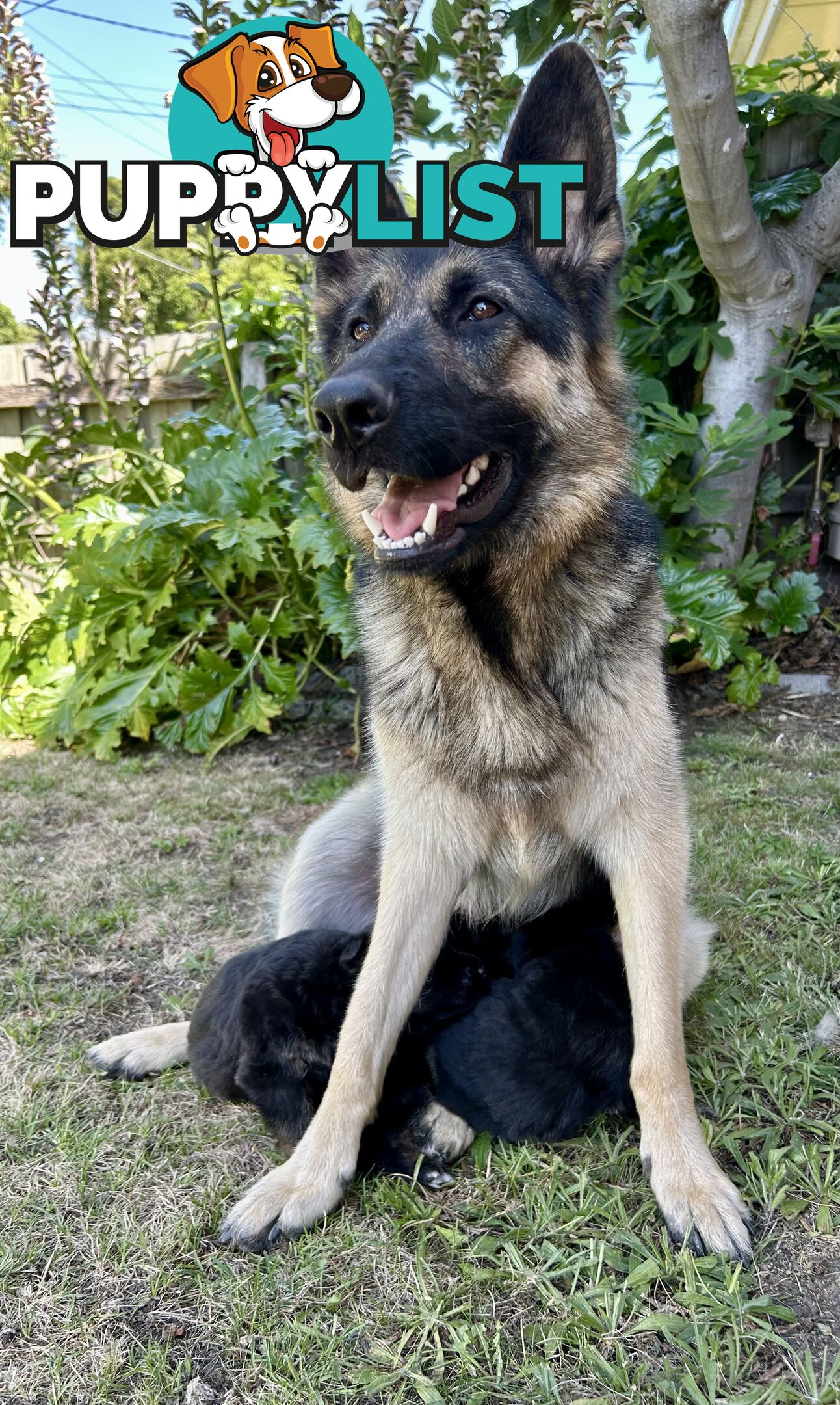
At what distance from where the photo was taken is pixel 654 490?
4656 mm

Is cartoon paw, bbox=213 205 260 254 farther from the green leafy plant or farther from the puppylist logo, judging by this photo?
the green leafy plant

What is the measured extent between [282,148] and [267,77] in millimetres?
543

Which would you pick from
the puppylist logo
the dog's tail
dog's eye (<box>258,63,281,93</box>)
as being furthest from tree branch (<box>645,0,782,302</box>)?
the dog's tail

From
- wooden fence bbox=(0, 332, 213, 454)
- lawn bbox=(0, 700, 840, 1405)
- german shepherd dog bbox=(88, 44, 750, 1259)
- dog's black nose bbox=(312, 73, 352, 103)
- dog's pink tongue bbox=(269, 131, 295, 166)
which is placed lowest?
lawn bbox=(0, 700, 840, 1405)

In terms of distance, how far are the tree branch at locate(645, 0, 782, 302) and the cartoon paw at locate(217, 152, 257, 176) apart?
2.02 m

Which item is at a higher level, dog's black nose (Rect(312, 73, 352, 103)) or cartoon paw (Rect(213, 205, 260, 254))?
dog's black nose (Rect(312, 73, 352, 103))

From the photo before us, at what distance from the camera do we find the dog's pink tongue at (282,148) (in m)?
4.43

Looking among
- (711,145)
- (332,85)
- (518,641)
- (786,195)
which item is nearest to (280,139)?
(332,85)

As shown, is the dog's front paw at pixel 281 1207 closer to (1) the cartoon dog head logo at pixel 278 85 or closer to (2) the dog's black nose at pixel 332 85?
(1) the cartoon dog head logo at pixel 278 85

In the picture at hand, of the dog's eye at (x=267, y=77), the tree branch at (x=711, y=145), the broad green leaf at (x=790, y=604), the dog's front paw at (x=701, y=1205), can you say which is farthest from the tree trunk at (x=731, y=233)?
the dog's front paw at (x=701, y=1205)

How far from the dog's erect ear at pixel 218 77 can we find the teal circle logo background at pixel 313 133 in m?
0.04

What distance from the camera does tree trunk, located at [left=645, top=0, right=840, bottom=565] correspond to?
3965mm

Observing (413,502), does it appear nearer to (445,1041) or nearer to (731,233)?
(445,1041)

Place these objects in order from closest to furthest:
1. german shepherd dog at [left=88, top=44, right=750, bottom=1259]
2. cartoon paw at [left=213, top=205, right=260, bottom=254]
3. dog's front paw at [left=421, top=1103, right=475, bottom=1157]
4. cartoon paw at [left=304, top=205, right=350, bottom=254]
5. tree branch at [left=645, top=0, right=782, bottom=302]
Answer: german shepherd dog at [left=88, top=44, right=750, bottom=1259], dog's front paw at [left=421, top=1103, right=475, bottom=1157], cartoon paw at [left=304, top=205, right=350, bottom=254], tree branch at [left=645, top=0, right=782, bottom=302], cartoon paw at [left=213, top=205, right=260, bottom=254]
